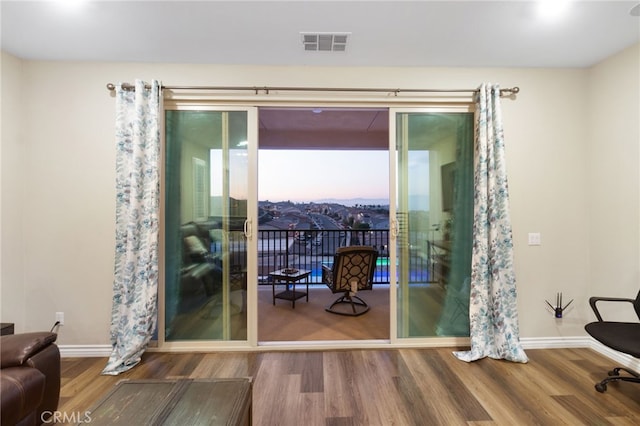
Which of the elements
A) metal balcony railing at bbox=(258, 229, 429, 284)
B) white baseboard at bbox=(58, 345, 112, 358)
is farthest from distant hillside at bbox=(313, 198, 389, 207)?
white baseboard at bbox=(58, 345, 112, 358)

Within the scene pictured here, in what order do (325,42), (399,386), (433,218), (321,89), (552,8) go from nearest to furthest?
1. (552,8)
2. (399,386)
3. (325,42)
4. (321,89)
5. (433,218)

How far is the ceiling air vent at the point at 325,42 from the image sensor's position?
7.20ft

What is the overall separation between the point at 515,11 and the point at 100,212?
3761 millimetres

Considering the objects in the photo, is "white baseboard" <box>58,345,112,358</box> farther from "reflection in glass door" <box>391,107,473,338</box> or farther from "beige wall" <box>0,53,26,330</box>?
"reflection in glass door" <box>391,107,473,338</box>

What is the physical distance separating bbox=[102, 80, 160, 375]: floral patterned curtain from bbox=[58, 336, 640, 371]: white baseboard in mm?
379

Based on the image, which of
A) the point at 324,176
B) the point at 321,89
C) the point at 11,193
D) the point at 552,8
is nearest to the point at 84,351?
the point at 11,193

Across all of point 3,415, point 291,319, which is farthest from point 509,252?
point 3,415

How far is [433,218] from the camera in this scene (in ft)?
9.00

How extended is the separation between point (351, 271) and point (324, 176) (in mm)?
2496


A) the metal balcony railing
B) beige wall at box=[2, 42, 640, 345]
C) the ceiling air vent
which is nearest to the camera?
the ceiling air vent

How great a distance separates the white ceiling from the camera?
1.91 m

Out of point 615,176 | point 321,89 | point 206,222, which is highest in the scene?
point 321,89

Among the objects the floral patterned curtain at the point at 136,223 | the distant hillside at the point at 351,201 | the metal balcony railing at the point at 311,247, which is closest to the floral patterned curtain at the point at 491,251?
the metal balcony railing at the point at 311,247

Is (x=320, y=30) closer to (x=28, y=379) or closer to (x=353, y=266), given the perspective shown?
(x=353, y=266)
